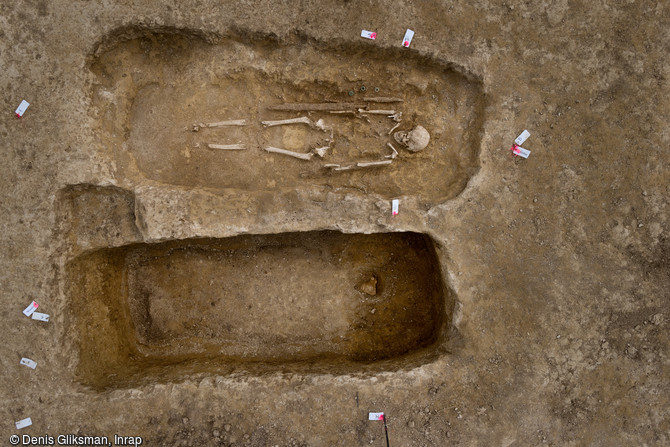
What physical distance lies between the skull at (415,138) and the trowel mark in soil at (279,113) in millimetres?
192

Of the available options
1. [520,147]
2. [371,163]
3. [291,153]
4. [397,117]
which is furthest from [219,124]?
[520,147]

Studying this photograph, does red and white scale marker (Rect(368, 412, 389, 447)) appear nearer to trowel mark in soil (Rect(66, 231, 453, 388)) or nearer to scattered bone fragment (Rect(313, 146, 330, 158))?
trowel mark in soil (Rect(66, 231, 453, 388))

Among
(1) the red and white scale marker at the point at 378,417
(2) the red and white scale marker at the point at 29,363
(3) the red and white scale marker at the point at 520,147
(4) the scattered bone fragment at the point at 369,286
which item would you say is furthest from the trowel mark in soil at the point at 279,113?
(1) the red and white scale marker at the point at 378,417

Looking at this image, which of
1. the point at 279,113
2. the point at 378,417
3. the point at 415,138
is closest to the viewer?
the point at 378,417

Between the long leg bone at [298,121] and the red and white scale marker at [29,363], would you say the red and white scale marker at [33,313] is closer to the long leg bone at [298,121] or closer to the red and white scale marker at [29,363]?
the red and white scale marker at [29,363]

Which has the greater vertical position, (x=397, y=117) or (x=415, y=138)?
(x=397, y=117)

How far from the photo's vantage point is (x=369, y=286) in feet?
16.8

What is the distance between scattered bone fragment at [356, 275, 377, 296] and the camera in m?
5.13

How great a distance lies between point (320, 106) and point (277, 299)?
2546mm

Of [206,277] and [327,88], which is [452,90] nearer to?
[327,88]

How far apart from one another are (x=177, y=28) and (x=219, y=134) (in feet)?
4.06

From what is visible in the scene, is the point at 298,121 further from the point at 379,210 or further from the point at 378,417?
the point at 378,417

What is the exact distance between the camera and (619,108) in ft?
14.8

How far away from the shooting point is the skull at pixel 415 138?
466 cm
